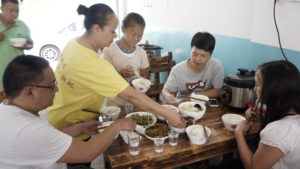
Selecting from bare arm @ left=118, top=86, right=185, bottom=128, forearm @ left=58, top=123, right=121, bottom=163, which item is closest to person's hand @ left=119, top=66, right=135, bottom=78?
bare arm @ left=118, top=86, right=185, bottom=128

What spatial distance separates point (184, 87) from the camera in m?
2.38

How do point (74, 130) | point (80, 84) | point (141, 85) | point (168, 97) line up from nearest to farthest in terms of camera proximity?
point (80, 84) < point (74, 130) < point (141, 85) < point (168, 97)

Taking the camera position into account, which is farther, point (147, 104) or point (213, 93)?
point (213, 93)

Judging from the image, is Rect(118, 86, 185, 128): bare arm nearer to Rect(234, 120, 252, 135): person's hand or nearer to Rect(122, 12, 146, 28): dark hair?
Rect(234, 120, 252, 135): person's hand

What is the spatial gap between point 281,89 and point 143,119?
0.95 metres

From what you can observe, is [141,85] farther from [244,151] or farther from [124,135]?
[244,151]

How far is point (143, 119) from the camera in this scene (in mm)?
1704

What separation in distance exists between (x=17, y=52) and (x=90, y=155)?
8.42 feet

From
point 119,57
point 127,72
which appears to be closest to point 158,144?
point 127,72

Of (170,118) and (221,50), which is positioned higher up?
(221,50)

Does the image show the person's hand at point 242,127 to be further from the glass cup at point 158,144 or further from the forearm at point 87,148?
the forearm at point 87,148

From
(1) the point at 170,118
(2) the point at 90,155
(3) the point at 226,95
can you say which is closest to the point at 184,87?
(3) the point at 226,95

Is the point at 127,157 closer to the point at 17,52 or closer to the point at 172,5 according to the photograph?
the point at 17,52

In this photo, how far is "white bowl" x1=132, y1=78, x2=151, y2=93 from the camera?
2.00m
